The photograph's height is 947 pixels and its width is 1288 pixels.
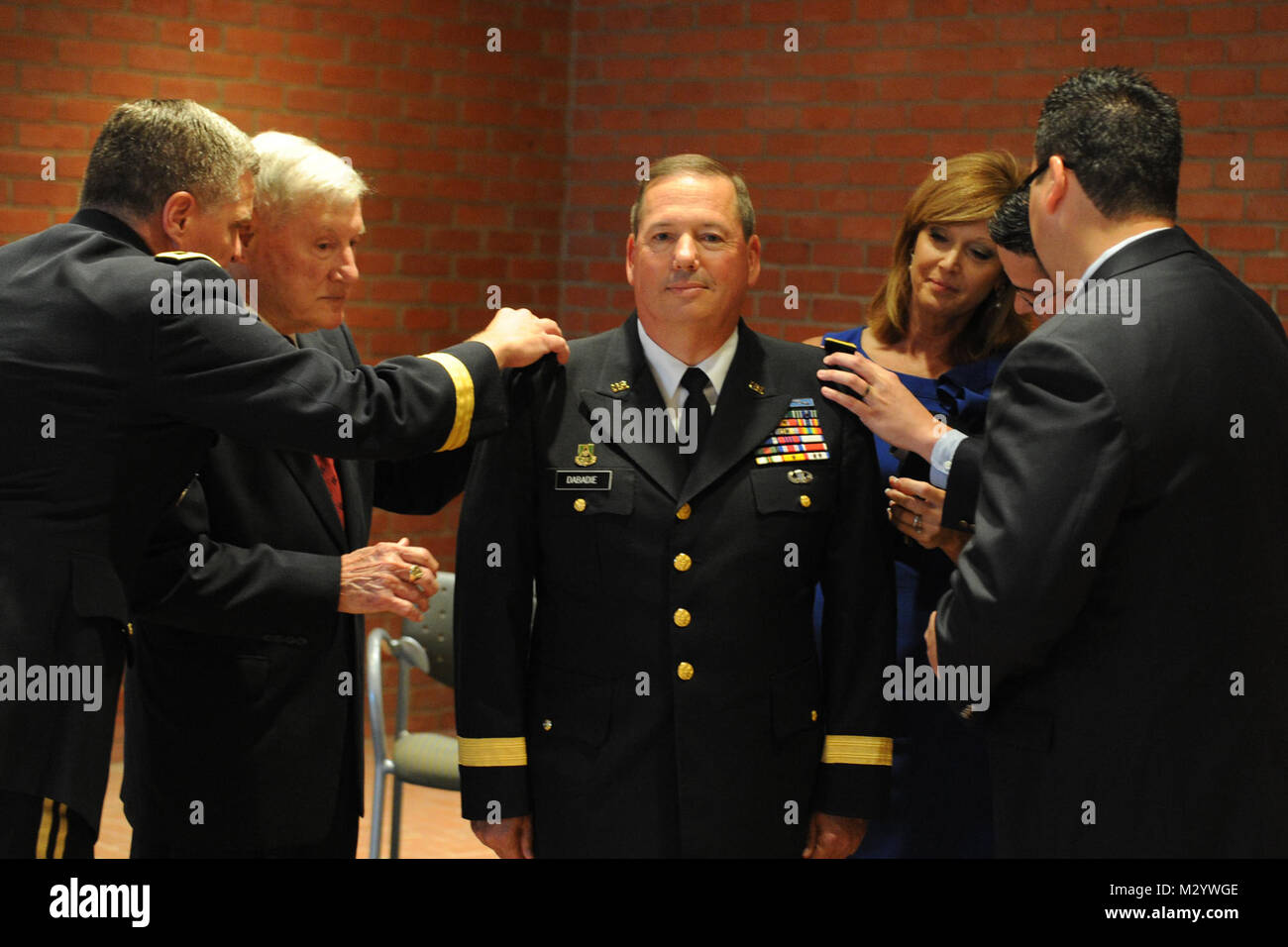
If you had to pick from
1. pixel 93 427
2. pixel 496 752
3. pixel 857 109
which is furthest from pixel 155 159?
pixel 857 109

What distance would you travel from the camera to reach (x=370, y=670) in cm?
399

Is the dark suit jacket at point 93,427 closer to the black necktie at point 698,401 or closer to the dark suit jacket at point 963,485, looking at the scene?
the black necktie at point 698,401

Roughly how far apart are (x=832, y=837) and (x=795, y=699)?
0.81 feet

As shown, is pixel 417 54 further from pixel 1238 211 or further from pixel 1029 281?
pixel 1029 281

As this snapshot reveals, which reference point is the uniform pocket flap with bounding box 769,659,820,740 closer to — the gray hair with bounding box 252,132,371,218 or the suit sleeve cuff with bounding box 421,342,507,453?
the suit sleeve cuff with bounding box 421,342,507,453

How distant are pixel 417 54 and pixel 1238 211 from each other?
2.99 m

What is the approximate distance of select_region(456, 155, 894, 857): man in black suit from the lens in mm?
2449

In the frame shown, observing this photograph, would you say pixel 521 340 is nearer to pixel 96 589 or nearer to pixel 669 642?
pixel 669 642

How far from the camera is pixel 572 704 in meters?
2.47

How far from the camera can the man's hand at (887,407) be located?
2525 millimetres

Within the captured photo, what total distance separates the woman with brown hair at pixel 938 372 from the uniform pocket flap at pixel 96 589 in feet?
4.13

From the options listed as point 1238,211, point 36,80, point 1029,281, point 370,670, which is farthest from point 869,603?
point 36,80

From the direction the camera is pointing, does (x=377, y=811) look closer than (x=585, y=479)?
No

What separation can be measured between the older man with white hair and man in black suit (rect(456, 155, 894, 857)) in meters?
0.25
